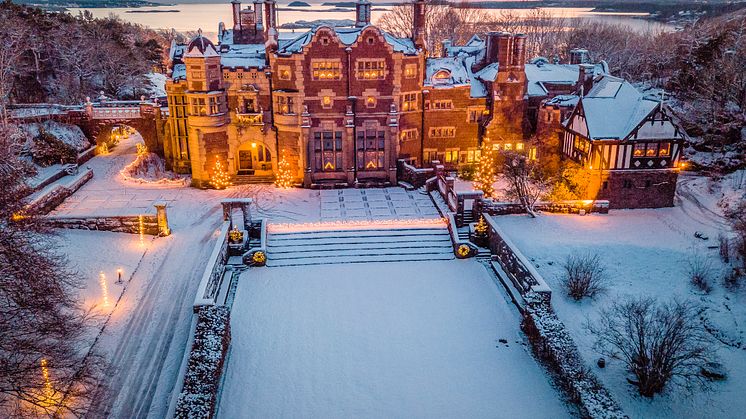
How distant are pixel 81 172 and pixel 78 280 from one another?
23.6 m

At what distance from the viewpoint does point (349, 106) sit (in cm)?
4372

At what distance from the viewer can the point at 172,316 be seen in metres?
27.9

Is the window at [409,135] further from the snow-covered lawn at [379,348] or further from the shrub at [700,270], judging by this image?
the shrub at [700,270]

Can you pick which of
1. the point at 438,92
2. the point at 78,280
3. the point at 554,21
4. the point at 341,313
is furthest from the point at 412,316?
the point at 554,21

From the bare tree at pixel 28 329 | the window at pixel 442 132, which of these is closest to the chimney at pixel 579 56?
the window at pixel 442 132

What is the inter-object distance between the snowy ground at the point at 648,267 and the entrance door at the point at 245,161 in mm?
20642

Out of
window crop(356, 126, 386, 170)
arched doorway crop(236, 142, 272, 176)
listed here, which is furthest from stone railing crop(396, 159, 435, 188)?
arched doorway crop(236, 142, 272, 176)

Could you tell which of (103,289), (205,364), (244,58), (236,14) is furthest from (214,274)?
(236,14)

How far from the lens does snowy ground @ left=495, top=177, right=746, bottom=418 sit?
880 inches

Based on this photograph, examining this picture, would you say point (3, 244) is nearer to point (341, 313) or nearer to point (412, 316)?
point (341, 313)

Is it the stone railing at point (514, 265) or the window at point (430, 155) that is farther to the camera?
the window at point (430, 155)

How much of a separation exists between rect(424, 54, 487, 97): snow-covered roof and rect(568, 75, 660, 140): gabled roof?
9327mm

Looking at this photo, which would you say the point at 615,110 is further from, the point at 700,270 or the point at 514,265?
the point at 514,265

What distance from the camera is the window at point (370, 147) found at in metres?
44.9
